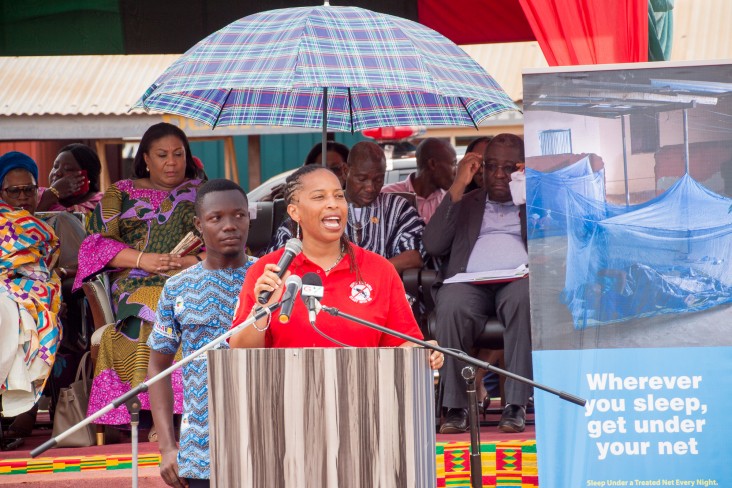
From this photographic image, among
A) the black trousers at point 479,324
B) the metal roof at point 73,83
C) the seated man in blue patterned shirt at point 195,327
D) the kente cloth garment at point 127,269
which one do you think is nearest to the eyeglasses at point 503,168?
the black trousers at point 479,324

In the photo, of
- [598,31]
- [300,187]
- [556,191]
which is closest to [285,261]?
[300,187]

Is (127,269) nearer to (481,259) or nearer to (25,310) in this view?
(25,310)

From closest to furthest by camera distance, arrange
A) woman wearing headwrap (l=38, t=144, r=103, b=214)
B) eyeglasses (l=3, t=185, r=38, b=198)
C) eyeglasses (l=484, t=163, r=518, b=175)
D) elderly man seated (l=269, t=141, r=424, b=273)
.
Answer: eyeglasses (l=484, t=163, r=518, b=175)
elderly man seated (l=269, t=141, r=424, b=273)
eyeglasses (l=3, t=185, r=38, b=198)
woman wearing headwrap (l=38, t=144, r=103, b=214)

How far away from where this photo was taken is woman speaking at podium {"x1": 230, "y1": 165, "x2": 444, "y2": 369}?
3932 mm

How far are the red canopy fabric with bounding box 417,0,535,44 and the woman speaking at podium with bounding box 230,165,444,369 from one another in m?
4.05

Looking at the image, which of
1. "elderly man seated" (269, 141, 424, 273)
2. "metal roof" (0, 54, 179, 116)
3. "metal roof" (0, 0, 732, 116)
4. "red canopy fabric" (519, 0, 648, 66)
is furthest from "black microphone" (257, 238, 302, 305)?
"metal roof" (0, 54, 179, 116)

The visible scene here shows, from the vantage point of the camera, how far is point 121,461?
19.7ft

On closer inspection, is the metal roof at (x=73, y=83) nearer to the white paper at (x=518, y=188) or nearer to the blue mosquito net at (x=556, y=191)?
the white paper at (x=518, y=188)

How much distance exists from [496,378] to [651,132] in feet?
11.3

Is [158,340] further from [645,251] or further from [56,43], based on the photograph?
[56,43]

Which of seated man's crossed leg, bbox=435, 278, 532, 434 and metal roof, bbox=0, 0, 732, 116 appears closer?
seated man's crossed leg, bbox=435, 278, 532, 434

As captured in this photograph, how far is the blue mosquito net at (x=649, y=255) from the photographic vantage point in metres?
4.76

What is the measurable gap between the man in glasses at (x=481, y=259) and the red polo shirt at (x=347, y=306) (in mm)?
2189

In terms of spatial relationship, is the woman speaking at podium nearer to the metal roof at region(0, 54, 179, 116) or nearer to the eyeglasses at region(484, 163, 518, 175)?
the eyeglasses at region(484, 163, 518, 175)
